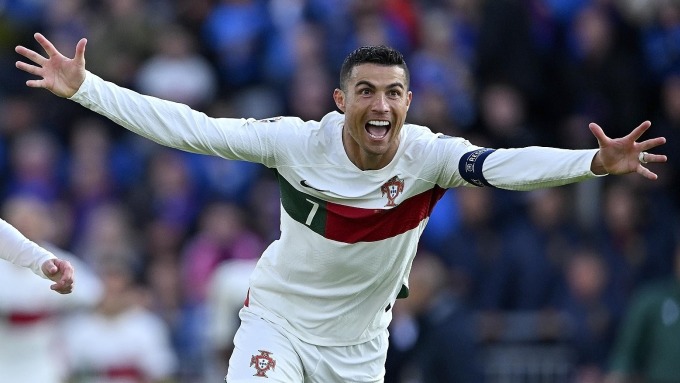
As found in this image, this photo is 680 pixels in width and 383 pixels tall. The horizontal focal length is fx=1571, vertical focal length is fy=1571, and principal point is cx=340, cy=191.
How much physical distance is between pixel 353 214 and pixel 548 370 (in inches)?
263

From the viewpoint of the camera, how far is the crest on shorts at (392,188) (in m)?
Answer: 8.34

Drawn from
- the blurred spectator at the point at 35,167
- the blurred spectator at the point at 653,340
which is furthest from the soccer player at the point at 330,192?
the blurred spectator at the point at 35,167

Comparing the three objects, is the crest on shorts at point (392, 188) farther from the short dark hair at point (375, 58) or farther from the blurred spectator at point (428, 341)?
the blurred spectator at point (428, 341)

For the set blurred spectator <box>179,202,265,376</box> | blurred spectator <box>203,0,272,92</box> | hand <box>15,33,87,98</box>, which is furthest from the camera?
blurred spectator <box>203,0,272,92</box>

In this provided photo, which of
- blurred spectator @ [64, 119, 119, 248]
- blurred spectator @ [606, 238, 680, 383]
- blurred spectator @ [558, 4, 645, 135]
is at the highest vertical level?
blurred spectator @ [558, 4, 645, 135]

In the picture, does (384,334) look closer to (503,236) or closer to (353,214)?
(353,214)

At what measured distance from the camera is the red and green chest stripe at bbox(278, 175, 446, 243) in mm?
8328

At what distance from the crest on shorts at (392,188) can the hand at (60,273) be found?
1.71m

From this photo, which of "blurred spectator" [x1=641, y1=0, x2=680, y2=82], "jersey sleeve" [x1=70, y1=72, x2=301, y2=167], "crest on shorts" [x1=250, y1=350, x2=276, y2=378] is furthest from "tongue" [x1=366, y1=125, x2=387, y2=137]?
"blurred spectator" [x1=641, y1=0, x2=680, y2=82]

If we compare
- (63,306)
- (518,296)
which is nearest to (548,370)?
(518,296)

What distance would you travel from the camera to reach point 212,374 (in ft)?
48.8

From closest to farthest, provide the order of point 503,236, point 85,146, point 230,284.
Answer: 1. point 230,284
2. point 503,236
3. point 85,146

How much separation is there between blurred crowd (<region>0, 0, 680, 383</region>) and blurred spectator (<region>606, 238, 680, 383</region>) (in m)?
0.14

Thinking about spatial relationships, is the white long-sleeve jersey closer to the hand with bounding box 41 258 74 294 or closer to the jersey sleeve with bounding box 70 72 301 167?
the jersey sleeve with bounding box 70 72 301 167
